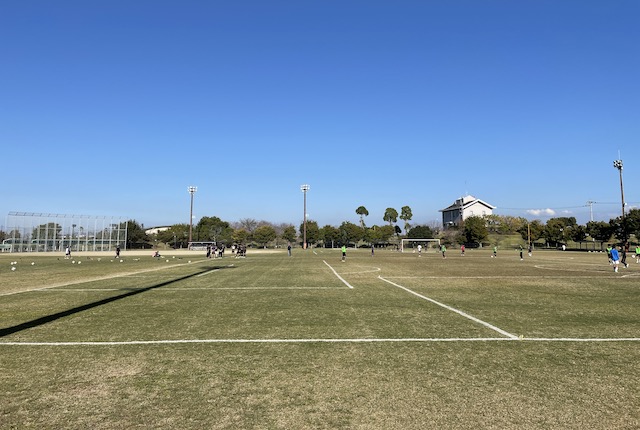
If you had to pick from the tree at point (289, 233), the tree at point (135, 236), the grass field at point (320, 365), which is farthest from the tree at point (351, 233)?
the grass field at point (320, 365)

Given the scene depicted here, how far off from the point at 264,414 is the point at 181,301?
8763 mm

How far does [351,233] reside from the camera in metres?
121

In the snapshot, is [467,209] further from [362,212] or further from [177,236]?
[177,236]

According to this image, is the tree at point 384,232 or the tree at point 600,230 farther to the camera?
the tree at point 384,232

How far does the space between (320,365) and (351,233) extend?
116 meters

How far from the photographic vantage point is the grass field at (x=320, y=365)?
398 cm

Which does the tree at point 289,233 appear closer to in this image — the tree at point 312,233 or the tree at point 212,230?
the tree at point 312,233

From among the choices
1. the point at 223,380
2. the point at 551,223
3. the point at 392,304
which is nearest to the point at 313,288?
the point at 392,304

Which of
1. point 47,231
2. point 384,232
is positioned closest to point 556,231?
point 384,232

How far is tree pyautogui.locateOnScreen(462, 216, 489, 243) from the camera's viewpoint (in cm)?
10019

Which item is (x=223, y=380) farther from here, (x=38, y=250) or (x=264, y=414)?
(x=38, y=250)

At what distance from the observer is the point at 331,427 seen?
3.73 metres

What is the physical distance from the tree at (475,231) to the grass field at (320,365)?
94.2 metres

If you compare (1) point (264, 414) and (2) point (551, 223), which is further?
(2) point (551, 223)
